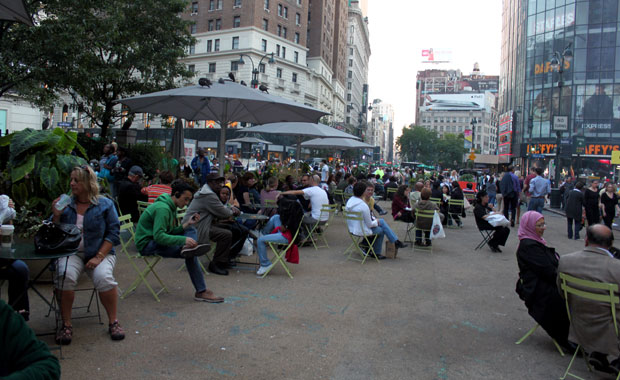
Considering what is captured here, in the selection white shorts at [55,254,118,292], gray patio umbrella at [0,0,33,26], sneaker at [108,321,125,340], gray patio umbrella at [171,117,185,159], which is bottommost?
sneaker at [108,321,125,340]

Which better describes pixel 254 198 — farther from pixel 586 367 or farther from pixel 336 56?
pixel 336 56

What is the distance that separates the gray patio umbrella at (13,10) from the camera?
4223mm

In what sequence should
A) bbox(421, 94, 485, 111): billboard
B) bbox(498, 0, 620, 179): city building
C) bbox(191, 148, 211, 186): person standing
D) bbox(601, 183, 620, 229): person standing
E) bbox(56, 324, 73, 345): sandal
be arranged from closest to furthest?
bbox(56, 324, 73, 345): sandal, bbox(601, 183, 620, 229): person standing, bbox(191, 148, 211, 186): person standing, bbox(498, 0, 620, 179): city building, bbox(421, 94, 485, 111): billboard

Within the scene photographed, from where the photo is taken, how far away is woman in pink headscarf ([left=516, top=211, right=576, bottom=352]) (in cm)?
434

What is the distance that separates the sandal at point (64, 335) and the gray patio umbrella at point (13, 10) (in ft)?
9.85

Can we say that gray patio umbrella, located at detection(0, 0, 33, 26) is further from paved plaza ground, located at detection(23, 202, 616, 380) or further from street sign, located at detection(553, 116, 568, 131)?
street sign, located at detection(553, 116, 568, 131)

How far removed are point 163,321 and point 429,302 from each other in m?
3.41

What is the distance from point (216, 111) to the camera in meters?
10.5

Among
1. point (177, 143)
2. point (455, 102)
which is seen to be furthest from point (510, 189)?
point (455, 102)

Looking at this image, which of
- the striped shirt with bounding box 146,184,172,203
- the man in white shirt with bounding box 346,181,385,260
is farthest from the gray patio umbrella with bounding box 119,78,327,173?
the man in white shirt with bounding box 346,181,385,260

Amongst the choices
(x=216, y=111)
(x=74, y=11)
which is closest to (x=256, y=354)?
(x=216, y=111)

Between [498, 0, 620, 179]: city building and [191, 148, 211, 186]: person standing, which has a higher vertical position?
[498, 0, 620, 179]: city building

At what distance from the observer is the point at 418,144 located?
112 m

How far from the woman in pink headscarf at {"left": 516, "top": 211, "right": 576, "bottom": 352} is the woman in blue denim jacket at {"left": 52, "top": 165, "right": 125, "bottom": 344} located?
408cm
